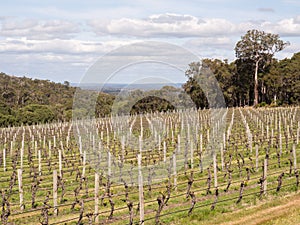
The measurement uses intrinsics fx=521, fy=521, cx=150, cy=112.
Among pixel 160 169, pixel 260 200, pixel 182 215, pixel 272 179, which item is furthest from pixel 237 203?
pixel 160 169

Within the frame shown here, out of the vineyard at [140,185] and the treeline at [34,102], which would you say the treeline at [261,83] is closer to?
the treeline at [34,102]

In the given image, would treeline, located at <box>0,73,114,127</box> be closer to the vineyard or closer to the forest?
the forest

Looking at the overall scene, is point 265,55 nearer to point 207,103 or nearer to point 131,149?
point 207,103

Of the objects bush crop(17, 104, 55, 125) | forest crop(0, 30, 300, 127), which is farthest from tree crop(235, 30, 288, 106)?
bush crop(17, 104, 55, 125)

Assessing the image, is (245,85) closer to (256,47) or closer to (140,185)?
(256,47)

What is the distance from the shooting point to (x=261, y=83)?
53.4 m

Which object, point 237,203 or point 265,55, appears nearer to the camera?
point 237,203

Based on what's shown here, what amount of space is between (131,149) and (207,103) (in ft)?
89.0

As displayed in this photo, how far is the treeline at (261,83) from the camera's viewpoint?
49.9 metres

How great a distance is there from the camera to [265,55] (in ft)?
171

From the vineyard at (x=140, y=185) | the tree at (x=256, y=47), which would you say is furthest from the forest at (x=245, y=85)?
the vineyard at (x=140, y=185)

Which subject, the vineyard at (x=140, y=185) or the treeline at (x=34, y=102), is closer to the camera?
the vineyard at (x=140, y=185)

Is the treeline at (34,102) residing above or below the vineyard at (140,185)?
above

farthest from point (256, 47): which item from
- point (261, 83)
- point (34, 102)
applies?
point (34, 102)
